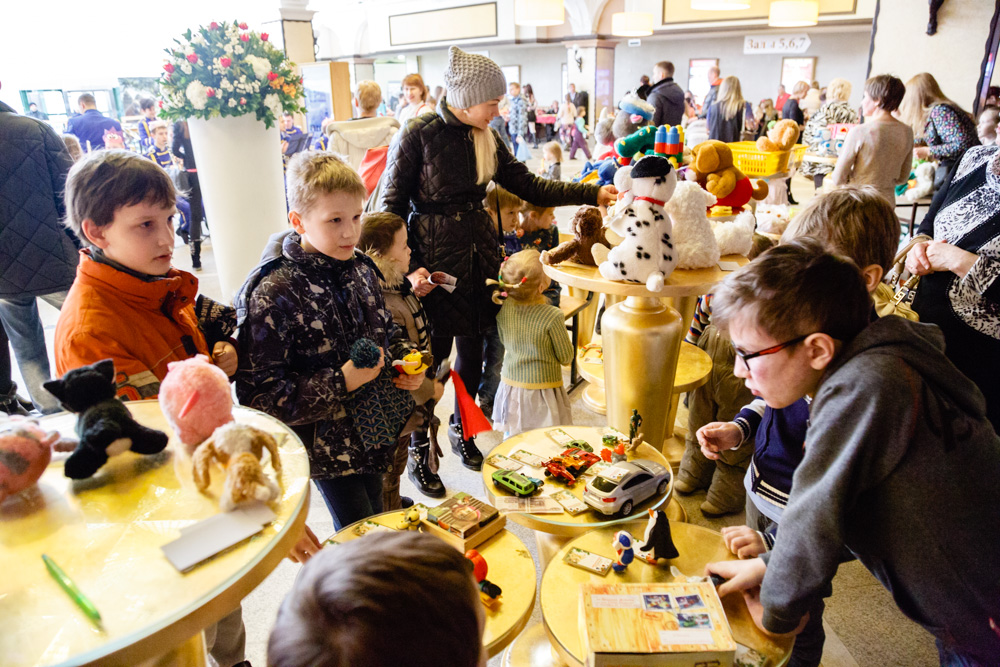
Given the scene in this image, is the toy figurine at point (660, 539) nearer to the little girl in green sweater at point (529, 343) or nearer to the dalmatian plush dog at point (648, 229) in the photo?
the dalmatian plush dog at point (648, 229)

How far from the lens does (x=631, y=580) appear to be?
58.5 inches

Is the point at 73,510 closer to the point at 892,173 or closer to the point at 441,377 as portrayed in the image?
the point at 441,377

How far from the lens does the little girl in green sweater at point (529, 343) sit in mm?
2672

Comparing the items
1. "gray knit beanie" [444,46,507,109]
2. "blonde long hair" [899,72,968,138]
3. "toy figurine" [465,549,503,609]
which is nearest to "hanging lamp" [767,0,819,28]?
"blonde long hair" [899,72,968,138]

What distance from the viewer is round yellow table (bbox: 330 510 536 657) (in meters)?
1.36

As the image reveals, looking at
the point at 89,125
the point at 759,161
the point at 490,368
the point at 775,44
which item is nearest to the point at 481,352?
the point at 490,368

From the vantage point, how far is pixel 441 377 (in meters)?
2.37

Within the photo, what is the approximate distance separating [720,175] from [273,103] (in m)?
3.21

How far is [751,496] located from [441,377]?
46.4 inches

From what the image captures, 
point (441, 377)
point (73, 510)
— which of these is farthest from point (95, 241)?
point (441, 377)

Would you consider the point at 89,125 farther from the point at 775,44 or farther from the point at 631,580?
the point at 775,44

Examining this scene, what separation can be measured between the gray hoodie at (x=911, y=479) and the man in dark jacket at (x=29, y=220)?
10.8 ft

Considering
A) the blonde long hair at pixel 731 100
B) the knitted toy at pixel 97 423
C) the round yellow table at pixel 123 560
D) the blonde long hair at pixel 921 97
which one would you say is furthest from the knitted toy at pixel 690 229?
the blonde long hair at pixel 731 100

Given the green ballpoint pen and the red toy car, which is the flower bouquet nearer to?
the red toy car
